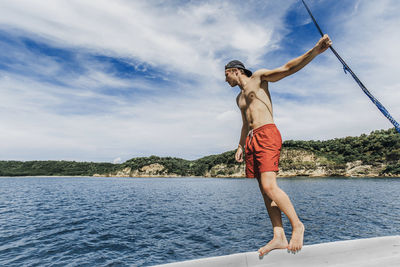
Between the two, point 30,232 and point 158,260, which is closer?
point 158,260

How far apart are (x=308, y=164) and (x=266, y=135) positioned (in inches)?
4658

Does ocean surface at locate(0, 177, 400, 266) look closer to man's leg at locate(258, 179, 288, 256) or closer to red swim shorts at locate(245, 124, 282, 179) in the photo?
man's leg at locate(258, 179, 288, 256)

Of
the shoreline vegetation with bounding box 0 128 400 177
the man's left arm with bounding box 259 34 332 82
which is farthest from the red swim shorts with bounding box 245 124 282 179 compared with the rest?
the shoreline vegetation with bounding box 0 128 400 177

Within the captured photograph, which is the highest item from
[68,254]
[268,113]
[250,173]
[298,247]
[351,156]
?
[351,156]

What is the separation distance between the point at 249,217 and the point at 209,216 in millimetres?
2939

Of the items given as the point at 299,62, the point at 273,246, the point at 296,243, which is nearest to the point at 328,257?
the point at 296,243

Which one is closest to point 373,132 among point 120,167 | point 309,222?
point 309,222

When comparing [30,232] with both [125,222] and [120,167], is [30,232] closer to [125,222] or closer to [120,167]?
[125,222]

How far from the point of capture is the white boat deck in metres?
2.70

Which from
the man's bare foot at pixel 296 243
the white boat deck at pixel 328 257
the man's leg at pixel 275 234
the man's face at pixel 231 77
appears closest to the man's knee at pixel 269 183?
the man's leg at pixel 275 234

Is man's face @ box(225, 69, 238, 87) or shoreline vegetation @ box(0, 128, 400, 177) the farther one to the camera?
shoreline vegetation @ box(0, 128, 400, 177)

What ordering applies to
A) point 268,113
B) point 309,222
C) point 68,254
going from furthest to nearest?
point 309,222
point 68,254
point 268,113

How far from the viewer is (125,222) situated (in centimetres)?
→ 1566

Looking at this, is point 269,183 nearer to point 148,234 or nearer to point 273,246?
point 273,246
